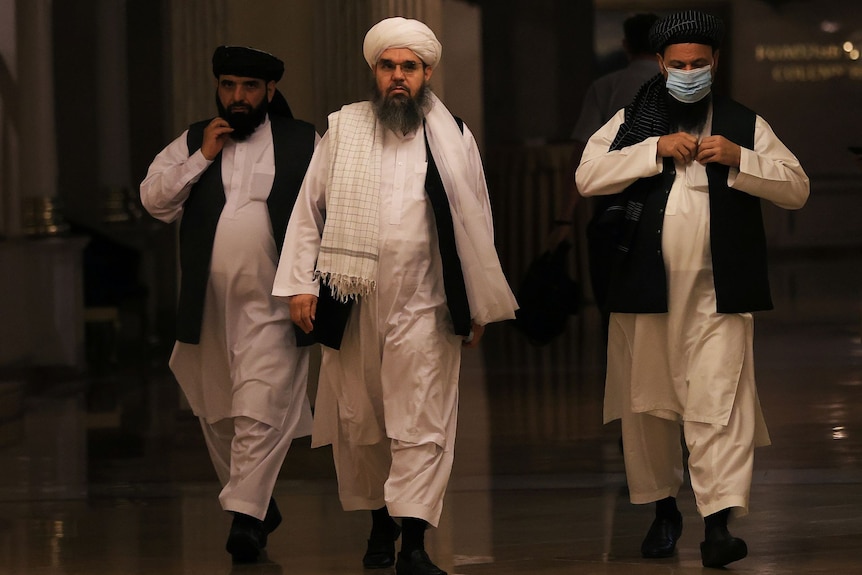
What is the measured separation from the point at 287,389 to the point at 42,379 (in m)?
4.23

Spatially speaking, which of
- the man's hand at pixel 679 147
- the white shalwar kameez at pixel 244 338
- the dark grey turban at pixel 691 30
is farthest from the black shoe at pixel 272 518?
the dark grey turban at pixel 691 30

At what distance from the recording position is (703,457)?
223 inches

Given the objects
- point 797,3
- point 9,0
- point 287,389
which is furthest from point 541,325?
point 9,0

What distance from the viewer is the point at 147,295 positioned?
10.5 m

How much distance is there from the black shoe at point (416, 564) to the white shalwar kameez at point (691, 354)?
823 mm

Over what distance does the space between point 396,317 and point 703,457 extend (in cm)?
110

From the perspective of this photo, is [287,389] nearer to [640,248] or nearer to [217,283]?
[217,283]

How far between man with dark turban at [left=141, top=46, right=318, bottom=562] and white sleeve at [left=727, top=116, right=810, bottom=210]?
5.28ft

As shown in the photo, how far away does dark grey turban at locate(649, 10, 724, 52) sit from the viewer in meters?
5.76

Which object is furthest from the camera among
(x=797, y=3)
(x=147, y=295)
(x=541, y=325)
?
(x=147, y=295)

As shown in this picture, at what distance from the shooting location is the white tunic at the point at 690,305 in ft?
18.7

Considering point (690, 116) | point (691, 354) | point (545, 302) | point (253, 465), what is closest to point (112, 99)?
point (545, 302)

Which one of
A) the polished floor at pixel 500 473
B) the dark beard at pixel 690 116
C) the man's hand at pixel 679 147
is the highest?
the dark beard at pixel 690 116

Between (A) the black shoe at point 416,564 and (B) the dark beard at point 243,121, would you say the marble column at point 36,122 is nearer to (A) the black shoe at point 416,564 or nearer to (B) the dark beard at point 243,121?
(B) the dark beard at point 243,121
